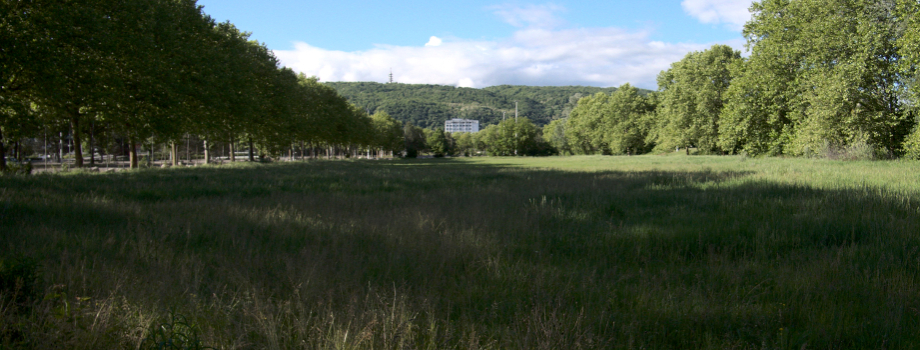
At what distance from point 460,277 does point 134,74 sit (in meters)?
26.2

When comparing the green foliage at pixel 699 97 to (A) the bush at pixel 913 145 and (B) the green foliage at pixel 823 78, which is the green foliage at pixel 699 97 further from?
(A) the bush at pixel 913 145

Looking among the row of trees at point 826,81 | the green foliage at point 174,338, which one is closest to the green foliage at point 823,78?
the row of trees at point 826,81

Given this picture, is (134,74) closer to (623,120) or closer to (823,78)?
(823,78)

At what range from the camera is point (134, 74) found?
23375 millimetres

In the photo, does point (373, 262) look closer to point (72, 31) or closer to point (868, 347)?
point (868, 347)

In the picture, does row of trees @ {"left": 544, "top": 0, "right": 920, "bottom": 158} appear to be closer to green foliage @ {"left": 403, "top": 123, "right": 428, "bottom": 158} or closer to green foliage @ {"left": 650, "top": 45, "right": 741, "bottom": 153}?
green foliage @ {"left": 650, "top": 45, "right": 741, "bottom": 153}

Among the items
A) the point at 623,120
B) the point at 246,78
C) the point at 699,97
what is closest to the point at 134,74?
the point at 246,78

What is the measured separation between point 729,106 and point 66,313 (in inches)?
1663

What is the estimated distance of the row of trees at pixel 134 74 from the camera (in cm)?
1698

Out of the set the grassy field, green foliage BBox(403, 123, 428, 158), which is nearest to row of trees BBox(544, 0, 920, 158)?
the grassy field

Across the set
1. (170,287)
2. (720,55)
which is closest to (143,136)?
(170,287)

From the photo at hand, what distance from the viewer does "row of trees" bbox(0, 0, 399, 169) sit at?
1698 cm

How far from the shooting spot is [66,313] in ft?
9.85

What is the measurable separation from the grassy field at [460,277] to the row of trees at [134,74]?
1234 cm
